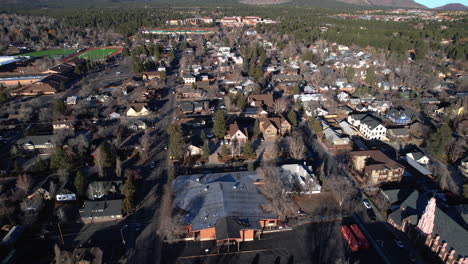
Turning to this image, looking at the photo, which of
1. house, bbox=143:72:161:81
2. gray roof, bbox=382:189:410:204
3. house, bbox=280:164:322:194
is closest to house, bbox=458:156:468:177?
gray roof, bbox=382:189:410:204

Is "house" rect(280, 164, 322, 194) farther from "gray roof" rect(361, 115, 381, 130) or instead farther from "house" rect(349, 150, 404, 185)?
"gray roof" rect(361, 115, 381, 130)

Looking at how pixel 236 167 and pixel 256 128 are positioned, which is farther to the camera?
pixel 256 128

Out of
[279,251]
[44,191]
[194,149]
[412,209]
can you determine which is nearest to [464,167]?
[412,209]

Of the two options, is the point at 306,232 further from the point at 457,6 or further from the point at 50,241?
the point at 457,6

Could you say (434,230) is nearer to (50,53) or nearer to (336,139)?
(336,139)

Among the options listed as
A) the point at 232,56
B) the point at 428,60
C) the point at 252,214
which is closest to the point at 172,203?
the point at 252,214

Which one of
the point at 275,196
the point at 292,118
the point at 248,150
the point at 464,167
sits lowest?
the point at 275,196

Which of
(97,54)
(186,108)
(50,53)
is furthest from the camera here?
(50,53)
